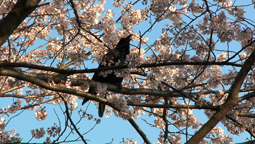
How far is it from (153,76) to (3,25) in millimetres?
2058

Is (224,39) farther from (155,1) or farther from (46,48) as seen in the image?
(46,48)

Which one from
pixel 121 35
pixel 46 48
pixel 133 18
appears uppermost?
pixel 46 48

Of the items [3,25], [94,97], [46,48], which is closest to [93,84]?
[94,97]

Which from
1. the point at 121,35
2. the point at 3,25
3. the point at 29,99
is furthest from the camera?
the point at 29,99

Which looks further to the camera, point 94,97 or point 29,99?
point 29,99

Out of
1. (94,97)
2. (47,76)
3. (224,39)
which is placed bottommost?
(94,97)

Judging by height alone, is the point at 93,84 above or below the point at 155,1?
below

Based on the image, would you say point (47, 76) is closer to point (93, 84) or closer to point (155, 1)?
point (93, 84)

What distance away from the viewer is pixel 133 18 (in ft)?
17.3

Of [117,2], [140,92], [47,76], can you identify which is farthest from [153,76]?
[117,2]

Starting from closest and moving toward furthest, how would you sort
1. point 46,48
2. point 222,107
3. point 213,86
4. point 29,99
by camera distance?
point 222,107
point 213,86
point 29,99
point 46,48

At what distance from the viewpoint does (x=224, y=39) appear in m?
3.43

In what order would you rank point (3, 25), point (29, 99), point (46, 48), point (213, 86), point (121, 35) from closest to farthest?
point (3, 25) < point (213, 86) < point (121, 35) < point (29, 99) < point (46, 48)

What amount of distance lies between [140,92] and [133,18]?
2.02 meters
